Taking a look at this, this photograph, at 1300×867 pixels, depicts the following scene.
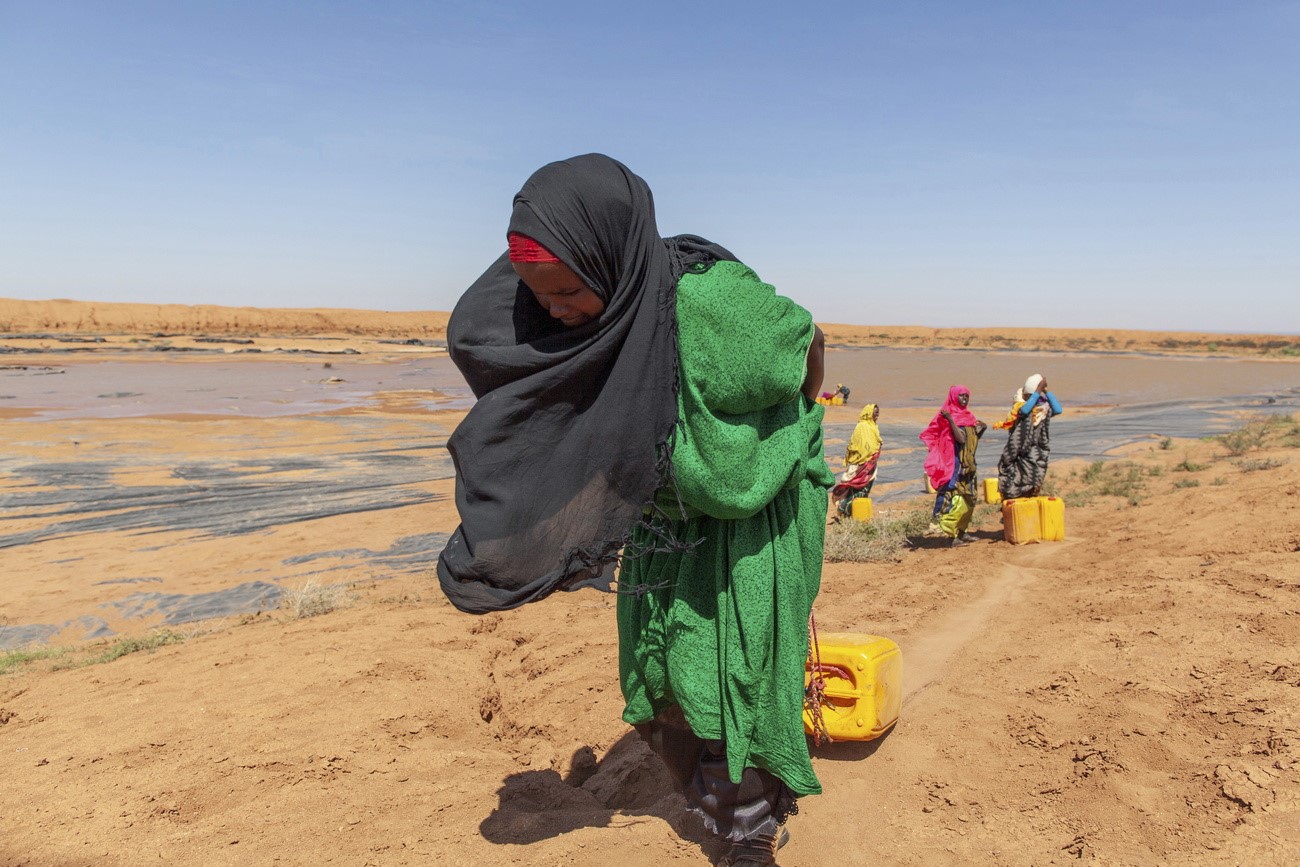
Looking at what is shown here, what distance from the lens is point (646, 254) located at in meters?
2.08

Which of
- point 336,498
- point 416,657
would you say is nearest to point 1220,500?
point 416,657

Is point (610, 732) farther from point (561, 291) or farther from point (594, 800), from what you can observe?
point (561, 291)

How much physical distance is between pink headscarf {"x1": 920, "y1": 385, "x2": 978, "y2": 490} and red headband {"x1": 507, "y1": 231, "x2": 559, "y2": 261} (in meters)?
7.59

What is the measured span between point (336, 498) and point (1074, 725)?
9.62 metres

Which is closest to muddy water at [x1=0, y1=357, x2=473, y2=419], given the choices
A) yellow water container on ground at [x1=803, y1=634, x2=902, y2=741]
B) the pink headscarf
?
the pink headscarf

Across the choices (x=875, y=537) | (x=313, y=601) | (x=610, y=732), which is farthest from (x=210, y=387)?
(x=610, y=732)

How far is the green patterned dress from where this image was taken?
212 centimetres

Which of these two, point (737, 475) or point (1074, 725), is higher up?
point (737, 475)

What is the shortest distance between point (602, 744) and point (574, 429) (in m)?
2.31

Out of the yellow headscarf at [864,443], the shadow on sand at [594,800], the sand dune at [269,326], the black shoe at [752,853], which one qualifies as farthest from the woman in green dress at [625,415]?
the sand dune at [269,326]

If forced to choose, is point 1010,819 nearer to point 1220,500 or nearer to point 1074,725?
point 1074,725

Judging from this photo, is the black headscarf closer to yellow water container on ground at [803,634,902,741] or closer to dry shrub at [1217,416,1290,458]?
yellow water container on ground at [803,634,902,741]

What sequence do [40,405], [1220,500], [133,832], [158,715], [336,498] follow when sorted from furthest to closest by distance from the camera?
[40,405] < [336,498] < [1220,500] < [158,715] < [133,832]

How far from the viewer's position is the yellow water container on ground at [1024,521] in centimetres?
854
